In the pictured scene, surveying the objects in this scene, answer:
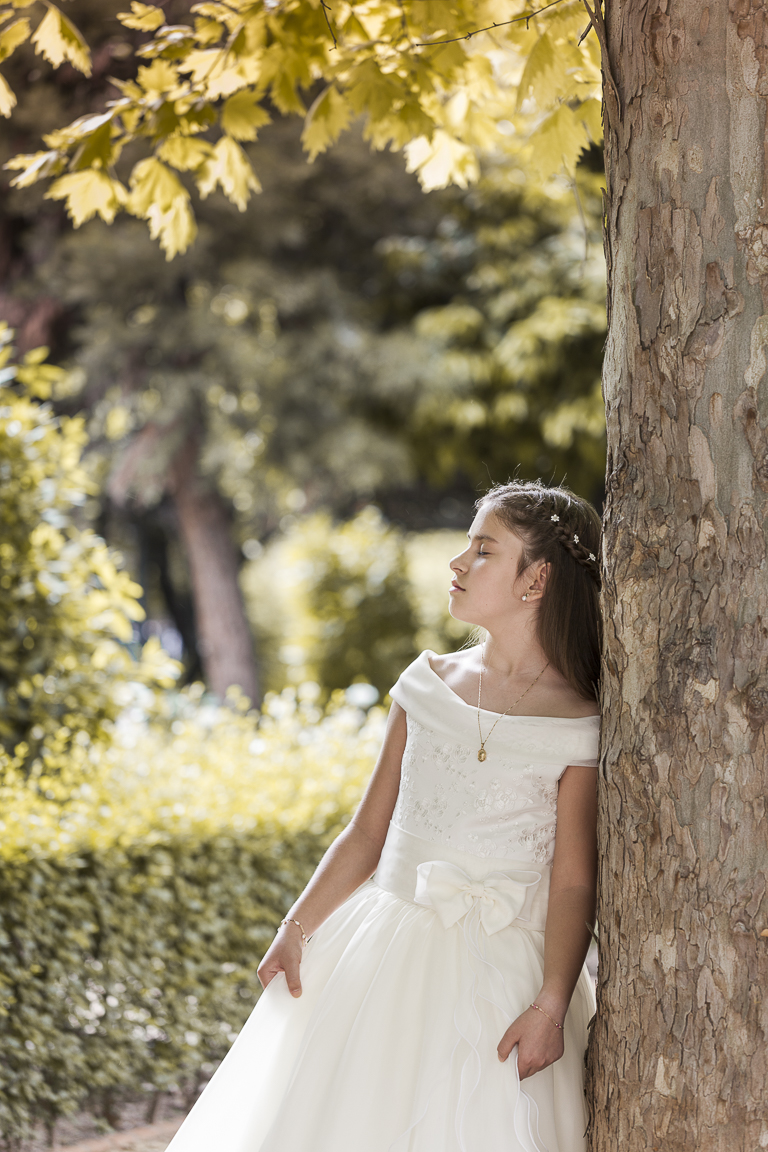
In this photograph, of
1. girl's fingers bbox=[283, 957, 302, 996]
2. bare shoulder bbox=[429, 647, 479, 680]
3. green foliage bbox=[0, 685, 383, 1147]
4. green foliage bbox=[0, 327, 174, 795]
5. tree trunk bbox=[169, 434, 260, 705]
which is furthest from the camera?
tree trunk bbox=[169, 434, 260, 705]

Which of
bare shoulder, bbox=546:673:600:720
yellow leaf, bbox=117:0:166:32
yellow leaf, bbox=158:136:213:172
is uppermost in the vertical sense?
yellow leaf, bbox=117:0:166:32

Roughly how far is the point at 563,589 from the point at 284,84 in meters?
1.54

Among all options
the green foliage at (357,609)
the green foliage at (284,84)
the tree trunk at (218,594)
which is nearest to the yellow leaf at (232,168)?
the green foliage at (284,84)

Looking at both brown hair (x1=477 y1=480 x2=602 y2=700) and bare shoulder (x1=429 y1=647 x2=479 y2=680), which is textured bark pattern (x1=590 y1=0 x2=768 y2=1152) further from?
bare shoulder (x1=429 y1=647 x2=479 y2=680)

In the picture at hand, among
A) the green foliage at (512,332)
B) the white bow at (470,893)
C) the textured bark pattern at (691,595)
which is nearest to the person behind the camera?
the textured bark pattern at (691,595)

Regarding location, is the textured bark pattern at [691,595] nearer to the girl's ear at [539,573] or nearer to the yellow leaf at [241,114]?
the girl's ear at [539,573]

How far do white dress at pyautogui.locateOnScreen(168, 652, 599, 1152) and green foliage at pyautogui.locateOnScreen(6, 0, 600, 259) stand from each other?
1406mm

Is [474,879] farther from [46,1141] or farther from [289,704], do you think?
[289,704]

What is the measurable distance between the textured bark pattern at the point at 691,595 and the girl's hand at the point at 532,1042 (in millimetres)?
126

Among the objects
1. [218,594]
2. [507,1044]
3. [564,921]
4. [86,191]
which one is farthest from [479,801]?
[218,594]

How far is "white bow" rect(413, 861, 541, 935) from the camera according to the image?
1.67 metres

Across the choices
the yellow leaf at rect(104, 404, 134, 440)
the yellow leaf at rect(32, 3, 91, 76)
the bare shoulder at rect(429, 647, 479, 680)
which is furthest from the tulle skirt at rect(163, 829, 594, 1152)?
the yellow leaf at rect(104, 404, 134, 440)

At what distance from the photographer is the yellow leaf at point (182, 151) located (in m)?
2.45

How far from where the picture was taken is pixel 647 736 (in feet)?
4.49
